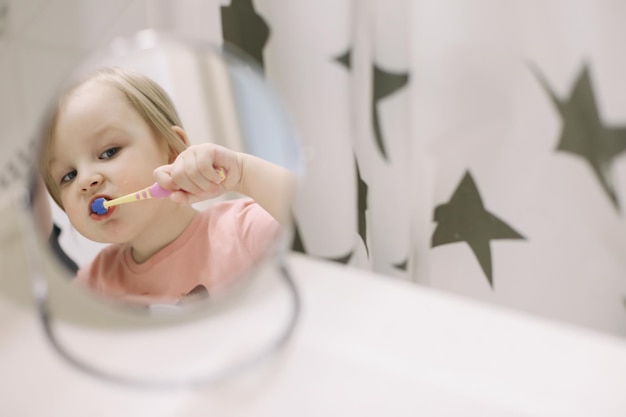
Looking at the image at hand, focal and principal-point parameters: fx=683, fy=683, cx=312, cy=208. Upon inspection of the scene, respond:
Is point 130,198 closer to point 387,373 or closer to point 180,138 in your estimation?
point 180,138

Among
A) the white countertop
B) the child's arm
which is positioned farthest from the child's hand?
the white countertop

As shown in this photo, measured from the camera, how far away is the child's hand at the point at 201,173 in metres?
0.53

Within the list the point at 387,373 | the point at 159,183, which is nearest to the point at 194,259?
the point at 159,183

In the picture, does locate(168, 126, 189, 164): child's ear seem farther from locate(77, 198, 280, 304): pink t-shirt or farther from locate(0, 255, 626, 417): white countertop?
locate(0, 255, 626, 417): white countertop

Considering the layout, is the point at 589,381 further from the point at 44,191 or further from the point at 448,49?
the point at 44,191

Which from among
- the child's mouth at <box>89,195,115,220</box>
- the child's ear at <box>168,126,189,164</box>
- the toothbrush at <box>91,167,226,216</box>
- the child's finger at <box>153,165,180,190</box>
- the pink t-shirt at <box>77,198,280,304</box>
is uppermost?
Result: the child's ear at <box>168,126,189,164</box>

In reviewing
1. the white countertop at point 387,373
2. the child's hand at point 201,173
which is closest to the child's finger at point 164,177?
the child's hand at point 201,173

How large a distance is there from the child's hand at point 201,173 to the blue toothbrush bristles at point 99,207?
45 mm

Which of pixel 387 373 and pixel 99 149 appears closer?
pixel 99 149

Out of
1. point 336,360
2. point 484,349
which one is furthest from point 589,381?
point 336,360

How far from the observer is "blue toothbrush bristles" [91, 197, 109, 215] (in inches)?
20.5

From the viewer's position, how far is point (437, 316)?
2.15ft

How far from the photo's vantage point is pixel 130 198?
0.52m

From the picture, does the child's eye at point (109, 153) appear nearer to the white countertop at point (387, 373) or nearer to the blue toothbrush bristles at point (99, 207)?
the blue toothbrush bristles at point (99, 207)
